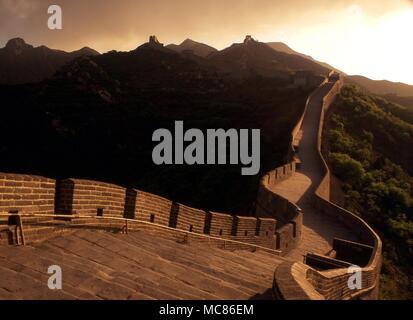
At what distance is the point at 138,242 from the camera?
6402 millimetres

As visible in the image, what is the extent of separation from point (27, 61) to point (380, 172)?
352ft

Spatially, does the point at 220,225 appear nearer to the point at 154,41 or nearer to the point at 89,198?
the point at 89,198

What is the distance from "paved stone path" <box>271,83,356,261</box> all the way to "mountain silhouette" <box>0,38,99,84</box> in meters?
78.4

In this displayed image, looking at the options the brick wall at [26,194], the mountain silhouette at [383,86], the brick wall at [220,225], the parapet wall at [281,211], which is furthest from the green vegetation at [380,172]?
the mountain silhouette at [383,86]

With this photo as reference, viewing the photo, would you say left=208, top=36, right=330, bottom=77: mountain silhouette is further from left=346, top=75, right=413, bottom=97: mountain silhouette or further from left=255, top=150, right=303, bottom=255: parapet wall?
left=255, top=150, right=303, bottom=255: parapet wall

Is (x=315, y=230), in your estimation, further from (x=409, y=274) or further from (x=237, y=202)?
(x=237, y=202)

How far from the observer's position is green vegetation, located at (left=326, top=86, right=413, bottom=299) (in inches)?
767

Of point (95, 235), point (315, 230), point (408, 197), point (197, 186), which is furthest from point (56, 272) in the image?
point (197, 186)

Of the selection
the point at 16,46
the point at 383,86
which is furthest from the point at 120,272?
the point at 383,86

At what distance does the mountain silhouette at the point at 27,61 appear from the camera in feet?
336

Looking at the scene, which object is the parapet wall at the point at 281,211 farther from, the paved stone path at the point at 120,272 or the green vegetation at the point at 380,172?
the paved stone path at the point at 120,272

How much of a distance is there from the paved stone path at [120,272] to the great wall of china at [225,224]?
29 centimetres

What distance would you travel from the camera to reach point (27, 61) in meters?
113

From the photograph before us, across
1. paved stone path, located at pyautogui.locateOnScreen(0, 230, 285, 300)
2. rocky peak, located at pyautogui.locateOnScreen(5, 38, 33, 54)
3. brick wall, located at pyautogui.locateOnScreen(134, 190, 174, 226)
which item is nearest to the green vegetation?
brick wall, located at pyautogui.locateOnScreen(134, 190, 174, 226)
